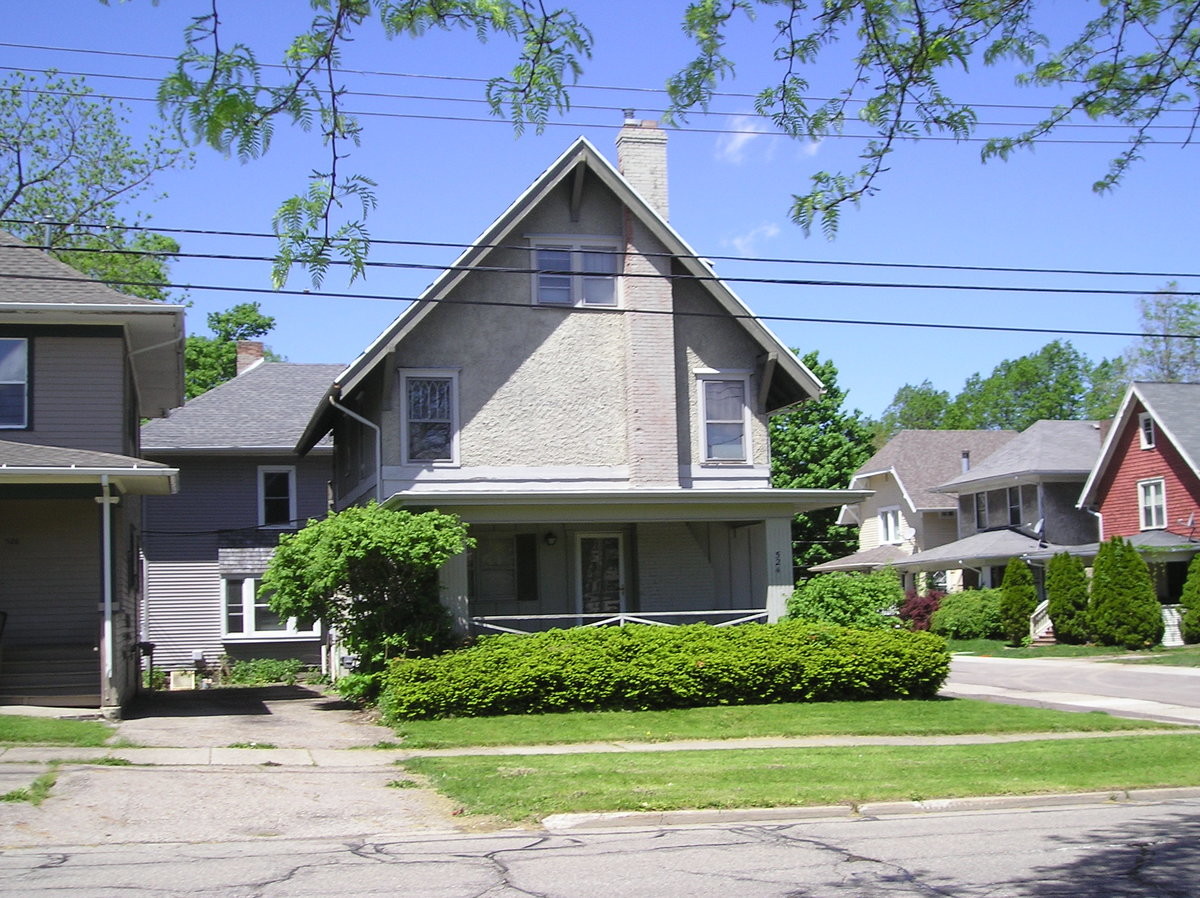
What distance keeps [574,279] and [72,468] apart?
10235 millimetres

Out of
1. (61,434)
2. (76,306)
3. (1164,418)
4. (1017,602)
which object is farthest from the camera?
(1164,418)

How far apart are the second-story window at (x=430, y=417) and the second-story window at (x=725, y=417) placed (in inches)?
194

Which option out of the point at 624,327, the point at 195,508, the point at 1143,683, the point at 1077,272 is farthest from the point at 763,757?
the point at 195,508

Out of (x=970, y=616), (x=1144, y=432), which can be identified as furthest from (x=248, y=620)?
(x=1144, y=432)

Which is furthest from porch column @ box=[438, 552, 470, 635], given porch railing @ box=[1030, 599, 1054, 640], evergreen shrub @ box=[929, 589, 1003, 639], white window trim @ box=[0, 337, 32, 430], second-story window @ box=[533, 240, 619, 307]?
evergreen shrub @ box=[929, 589, 1003, 639]

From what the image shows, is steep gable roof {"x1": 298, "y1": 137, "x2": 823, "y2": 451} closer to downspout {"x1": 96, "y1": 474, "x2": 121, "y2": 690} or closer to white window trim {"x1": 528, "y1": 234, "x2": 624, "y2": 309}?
white window trim {"x1": 528, "y1": 234, "x2": 624, "y2": 309}

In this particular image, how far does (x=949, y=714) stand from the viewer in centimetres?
1781

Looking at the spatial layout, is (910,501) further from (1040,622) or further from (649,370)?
(649,370)

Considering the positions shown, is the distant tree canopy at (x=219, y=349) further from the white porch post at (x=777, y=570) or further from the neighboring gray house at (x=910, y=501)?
the white porch post at (x=777, y=570)

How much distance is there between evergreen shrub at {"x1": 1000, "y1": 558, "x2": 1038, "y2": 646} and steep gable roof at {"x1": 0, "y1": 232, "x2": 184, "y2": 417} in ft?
86.5

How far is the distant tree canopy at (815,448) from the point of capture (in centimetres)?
4872

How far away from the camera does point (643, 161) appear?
2578cm

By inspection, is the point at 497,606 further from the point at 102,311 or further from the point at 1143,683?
the point at 1143,683

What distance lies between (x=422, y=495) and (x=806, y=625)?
20.9ft
